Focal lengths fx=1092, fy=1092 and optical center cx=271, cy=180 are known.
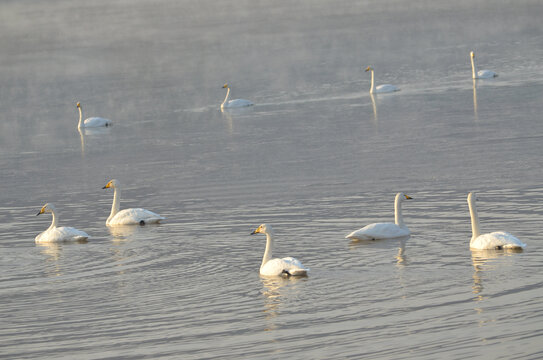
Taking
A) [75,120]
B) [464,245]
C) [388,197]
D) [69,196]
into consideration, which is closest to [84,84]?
[75,120]

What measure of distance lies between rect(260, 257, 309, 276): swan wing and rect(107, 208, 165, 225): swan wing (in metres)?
4.51

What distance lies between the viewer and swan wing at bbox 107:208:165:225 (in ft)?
59.5

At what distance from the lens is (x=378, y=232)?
15742 millimetres

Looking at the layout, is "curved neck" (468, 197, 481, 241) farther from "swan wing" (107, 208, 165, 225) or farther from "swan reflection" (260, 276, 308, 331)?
"swan wing" (107, 208, 165, 225)

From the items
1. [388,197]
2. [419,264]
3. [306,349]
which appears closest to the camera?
[306,349]

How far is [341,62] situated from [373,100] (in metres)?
10.1

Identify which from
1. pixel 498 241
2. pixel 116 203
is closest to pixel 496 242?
pixel 498 241

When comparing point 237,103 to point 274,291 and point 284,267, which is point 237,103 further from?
point 274,291

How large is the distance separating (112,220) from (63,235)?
60.6 inches

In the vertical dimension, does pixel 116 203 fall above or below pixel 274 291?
above

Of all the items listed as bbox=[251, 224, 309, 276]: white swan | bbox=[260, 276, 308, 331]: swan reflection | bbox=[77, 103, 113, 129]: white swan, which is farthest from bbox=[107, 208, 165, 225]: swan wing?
bbox=[77, 103, 113, 129]: white swan

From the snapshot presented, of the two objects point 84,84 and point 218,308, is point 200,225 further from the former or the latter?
point 84,84

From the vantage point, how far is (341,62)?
42.8 m

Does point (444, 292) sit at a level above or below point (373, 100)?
below
